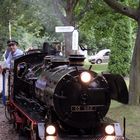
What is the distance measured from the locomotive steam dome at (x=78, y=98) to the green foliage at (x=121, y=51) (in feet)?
67.2

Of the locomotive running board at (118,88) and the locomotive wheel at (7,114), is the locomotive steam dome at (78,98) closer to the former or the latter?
the locomotive running board at (118,88)

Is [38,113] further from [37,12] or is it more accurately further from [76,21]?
[37,12]

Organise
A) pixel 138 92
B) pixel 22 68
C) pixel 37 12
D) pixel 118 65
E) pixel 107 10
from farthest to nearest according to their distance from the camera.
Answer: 1. pixel 118 65
2. pixel 37 12
3. pixel 107 10
4. pixel 138 92
5. pixel 22 68

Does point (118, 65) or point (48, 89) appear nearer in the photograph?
point (48, 89)

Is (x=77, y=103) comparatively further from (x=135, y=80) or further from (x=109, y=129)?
(x=135, y=80)

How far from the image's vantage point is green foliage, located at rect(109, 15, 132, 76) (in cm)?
2784

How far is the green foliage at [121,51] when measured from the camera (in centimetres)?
2784

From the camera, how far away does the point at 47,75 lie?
8.09m

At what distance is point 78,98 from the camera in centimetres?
737

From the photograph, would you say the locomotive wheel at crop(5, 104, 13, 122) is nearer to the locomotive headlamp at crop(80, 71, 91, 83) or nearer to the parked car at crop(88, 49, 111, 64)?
the locomotive headlamp at crop(80, 71, 91, 83)

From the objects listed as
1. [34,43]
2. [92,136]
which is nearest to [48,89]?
[92,136]

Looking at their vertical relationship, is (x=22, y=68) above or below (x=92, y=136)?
above

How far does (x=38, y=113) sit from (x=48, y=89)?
76 cm

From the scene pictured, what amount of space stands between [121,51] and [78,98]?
21.3m
